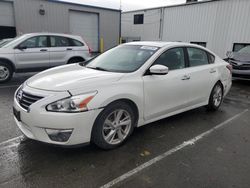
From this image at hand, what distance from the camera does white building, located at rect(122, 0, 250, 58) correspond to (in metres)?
13.9

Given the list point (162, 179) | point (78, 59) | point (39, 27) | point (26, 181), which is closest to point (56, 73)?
point (26, 181)

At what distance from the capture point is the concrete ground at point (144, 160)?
2559 millimetres

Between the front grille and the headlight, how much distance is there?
0.81 feet

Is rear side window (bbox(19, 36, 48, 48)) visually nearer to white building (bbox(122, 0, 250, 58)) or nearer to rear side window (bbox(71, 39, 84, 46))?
rear side window (bbox(71, 39, 84, 46))

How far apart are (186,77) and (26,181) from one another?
3.05m

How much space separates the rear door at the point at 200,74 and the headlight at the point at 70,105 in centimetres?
229

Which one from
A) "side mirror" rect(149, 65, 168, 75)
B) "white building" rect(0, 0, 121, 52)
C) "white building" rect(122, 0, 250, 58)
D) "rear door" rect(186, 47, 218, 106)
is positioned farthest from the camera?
"white building" rect(0, 0, 121, 52)

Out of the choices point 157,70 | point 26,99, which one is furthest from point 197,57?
point 26,99

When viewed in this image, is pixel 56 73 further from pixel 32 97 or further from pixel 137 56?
pixel 137 56

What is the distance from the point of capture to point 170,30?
18.9 metres

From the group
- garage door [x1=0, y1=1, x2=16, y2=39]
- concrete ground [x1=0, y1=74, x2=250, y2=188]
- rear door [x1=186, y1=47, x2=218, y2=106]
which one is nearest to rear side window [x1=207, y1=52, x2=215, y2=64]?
rear door [x1=186, y1=47, x2=218, y2=106]

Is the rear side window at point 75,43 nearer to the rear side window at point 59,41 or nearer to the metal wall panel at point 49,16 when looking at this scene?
the rear side window at point 59,41

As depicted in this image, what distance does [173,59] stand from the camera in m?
4.06

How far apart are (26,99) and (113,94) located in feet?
3.74
